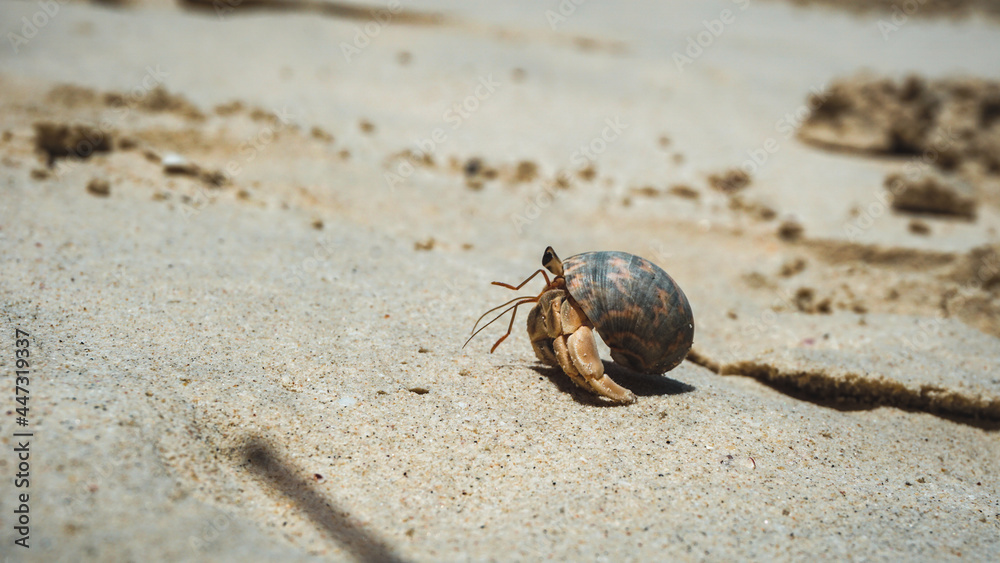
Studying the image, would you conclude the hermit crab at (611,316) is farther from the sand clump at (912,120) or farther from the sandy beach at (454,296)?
the sand clump at (912,120)

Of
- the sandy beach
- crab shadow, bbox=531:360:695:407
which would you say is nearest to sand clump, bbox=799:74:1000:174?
the sandy beach

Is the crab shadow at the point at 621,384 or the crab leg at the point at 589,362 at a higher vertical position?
the crab leg at the point at 589,362

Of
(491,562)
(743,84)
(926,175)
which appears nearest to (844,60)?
(743,84)

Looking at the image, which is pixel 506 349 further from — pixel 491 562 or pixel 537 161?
pixel 537 161

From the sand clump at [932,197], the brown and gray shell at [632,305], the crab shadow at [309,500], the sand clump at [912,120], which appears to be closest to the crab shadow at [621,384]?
the brown and gray shell at [632,305]

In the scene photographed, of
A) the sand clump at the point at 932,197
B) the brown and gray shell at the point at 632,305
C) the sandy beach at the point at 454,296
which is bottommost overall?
the sandy beach at the point at 454,296

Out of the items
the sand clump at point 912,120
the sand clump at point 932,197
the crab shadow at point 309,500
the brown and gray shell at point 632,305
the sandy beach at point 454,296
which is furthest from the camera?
the sand clump at point 912,120

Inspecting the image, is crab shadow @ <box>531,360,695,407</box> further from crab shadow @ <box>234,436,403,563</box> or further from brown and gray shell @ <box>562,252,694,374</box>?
crab shadow @ <box>234,436,403,563</box>
